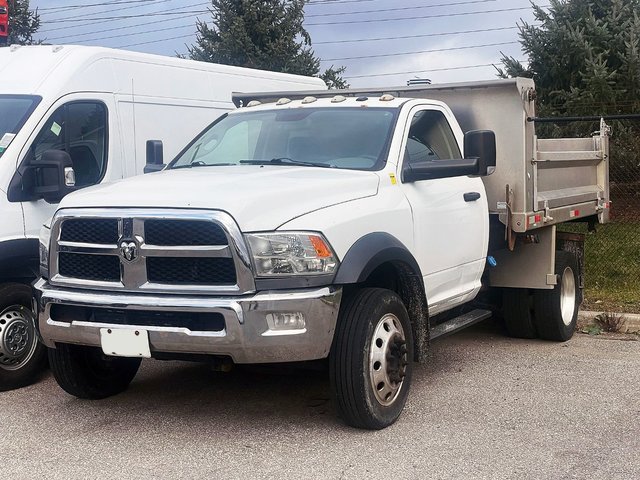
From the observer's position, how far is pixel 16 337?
6871 millimetres

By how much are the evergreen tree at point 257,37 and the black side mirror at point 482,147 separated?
45.1 feet

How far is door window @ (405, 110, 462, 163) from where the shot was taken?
21.9 ft

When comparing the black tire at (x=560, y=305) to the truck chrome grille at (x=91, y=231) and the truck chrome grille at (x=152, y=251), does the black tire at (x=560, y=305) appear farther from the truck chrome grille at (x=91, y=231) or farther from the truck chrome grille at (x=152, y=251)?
the truck chrome grille at (x=91, y=231)

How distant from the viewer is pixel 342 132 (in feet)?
21.7

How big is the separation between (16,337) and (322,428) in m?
2.58

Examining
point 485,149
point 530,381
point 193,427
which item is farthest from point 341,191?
point 530,381

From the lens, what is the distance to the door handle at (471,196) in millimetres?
7005

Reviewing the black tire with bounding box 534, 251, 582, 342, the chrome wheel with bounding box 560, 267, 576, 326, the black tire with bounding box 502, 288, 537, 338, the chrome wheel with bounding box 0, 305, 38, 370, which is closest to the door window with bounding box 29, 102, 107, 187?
the chrome wheel with bounding box 0, 305, 38, 370

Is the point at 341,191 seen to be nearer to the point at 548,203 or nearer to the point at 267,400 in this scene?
the point at 267,400

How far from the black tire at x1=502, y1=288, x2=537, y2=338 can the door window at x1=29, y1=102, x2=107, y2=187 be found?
3827 mm

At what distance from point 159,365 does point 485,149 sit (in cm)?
318

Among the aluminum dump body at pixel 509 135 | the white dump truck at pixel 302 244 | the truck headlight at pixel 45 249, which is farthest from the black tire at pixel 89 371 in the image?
the aluminum dump body at pixel 509 135

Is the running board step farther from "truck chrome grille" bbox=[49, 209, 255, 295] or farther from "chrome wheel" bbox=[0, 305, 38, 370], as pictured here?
"chrome wheel" bbox=[0, 305, 38, 370]

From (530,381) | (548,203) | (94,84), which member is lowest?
(530,381)
